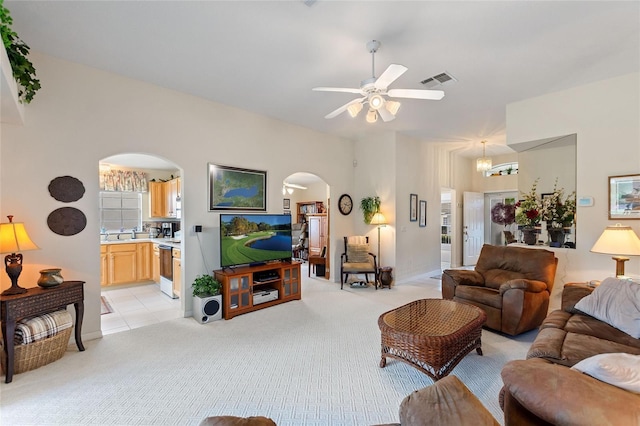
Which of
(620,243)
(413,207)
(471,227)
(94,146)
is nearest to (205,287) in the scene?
(94,146)

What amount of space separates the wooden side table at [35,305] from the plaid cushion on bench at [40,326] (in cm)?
6

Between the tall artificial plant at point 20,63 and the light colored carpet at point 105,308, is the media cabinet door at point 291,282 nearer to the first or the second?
the light colored carpet at point 105,308

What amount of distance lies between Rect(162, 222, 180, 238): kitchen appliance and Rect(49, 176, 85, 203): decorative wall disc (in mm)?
3113

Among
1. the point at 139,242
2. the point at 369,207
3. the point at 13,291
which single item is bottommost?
the point at 13,291

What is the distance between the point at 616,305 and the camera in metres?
2.30

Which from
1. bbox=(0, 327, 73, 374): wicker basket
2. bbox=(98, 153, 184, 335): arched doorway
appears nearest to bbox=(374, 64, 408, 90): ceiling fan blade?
bbox=(98, 153, 184, 335): arched doorway

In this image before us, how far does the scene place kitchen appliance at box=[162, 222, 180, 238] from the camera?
6078mm

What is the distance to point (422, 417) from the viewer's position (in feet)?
3.37

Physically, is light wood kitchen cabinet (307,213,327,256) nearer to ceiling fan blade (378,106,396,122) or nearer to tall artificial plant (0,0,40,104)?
ceiling fan blade (378,106,396,122)

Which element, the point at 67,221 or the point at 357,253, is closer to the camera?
the point at 67,221

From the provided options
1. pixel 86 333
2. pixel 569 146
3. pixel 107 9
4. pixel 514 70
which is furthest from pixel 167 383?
pixel 569 146

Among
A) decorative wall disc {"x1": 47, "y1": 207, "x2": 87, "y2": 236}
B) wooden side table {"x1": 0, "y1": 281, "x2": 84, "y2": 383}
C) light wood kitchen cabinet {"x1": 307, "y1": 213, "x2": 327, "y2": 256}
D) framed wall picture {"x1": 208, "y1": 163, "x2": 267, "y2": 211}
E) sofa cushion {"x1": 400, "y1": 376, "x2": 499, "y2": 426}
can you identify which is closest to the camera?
sofa cushion {"x1": 400, "y1": 376, "x2": 499, "y2": 426}

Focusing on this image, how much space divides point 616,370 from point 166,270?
214 inches

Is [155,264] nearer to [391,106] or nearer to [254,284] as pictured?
[254,284]
